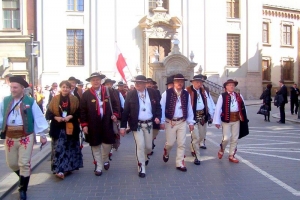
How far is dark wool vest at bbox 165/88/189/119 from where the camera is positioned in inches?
310

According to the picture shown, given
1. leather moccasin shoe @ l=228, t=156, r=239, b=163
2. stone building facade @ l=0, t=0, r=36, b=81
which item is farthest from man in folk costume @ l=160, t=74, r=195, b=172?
stone building facade @ l=0, t=0, r=36, b=81

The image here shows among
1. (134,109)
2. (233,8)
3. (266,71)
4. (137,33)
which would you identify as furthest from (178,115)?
(266,71)

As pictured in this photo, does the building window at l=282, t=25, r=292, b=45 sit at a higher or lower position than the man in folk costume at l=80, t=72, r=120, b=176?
higher

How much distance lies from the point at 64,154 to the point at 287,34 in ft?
122

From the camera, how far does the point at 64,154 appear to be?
7414 mm

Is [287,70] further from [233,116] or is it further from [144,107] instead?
[144,107]

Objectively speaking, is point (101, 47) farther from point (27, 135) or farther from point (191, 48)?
point (27, 135)

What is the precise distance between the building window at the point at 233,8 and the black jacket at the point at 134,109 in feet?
86.1

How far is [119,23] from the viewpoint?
2878 centimetres

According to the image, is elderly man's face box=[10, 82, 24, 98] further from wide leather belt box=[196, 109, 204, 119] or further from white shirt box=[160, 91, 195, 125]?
wide leather belt box=[196, 109, 204, 119]

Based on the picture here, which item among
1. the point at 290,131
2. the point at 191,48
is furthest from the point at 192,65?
the point at 290,131

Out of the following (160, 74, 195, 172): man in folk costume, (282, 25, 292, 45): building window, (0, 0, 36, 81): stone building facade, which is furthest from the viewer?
(282, 25, 292, 45): building window

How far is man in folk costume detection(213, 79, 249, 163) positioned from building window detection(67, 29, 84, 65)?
21.4 m

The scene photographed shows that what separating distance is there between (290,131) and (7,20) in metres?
22.1
